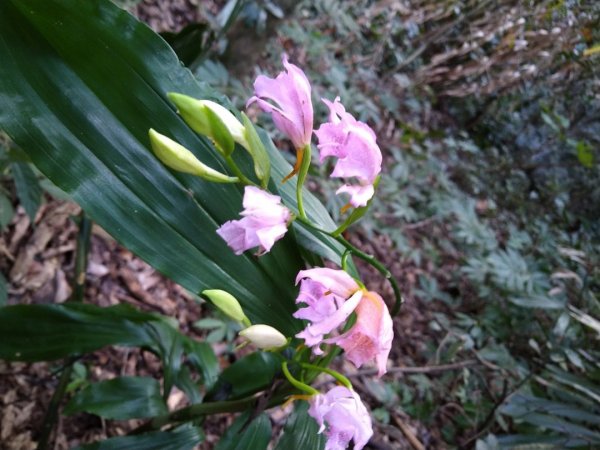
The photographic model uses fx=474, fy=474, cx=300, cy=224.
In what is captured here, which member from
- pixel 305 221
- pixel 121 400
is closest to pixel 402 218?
pixel 121 400

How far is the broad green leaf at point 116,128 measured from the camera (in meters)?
0.45

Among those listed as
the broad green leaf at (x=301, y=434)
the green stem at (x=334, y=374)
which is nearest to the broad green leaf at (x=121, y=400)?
the broad green leaf at (x=301, y=434)

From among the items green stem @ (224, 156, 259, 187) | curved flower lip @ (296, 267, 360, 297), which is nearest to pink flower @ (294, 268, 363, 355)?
curved flower lip @ (296, 267, 360, 297)

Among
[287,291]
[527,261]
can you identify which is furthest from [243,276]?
[527,261]

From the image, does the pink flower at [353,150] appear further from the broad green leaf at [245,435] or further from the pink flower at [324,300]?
the broad green leaf at [245,435]

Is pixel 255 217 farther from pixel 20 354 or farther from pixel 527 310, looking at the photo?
pixel 527 310

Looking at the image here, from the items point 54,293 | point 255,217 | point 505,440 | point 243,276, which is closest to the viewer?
point 255,217

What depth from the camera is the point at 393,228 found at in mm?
1857

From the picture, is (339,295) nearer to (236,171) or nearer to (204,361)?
(236,171)

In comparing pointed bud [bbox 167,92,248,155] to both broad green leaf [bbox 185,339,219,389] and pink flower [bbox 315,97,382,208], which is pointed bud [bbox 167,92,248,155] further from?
broad green leaf [bbox 185,339,219,389]

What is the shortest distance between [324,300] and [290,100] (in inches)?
7.7

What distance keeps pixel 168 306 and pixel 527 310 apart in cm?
125

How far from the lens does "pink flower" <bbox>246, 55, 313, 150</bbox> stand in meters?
0.45

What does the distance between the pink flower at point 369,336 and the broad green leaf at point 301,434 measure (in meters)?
0.21
